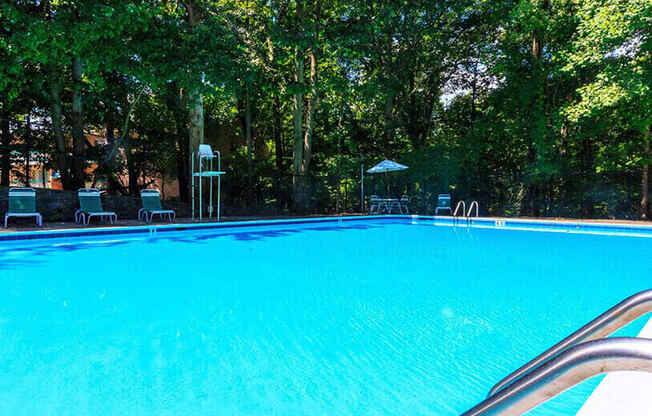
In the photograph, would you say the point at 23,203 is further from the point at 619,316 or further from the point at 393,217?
the point at 619,316

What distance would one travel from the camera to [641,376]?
1.83 meters

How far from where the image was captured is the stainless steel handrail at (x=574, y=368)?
2.32 feet

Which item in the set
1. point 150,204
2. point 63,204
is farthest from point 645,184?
point 63,204

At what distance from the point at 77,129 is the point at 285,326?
11.3 metres

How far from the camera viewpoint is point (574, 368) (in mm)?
751

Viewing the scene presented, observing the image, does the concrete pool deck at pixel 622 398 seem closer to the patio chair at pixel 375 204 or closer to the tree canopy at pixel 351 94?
the tree canopy at pixel 351 94

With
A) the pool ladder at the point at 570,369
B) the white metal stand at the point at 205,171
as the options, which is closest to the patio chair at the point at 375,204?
the white metal stand at the point at 205,171

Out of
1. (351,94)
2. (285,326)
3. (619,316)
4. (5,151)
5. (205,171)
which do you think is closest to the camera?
(619,316)

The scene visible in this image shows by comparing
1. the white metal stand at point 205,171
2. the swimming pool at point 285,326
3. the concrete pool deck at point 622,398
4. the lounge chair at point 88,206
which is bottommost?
the swimming pool at point 285,326

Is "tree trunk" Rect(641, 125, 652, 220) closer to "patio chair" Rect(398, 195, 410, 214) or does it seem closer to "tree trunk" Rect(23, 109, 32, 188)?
"patio chair" Rect(398, 195, 410, 214)

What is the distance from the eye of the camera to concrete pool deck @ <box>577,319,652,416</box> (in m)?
1.52

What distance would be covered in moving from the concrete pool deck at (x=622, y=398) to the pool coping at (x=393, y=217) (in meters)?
8.36

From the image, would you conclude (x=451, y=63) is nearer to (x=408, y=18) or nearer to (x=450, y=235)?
(x=408, y=18)

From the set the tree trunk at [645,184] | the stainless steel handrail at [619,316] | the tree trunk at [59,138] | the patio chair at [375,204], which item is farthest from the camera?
the patio chair at [375,204]
